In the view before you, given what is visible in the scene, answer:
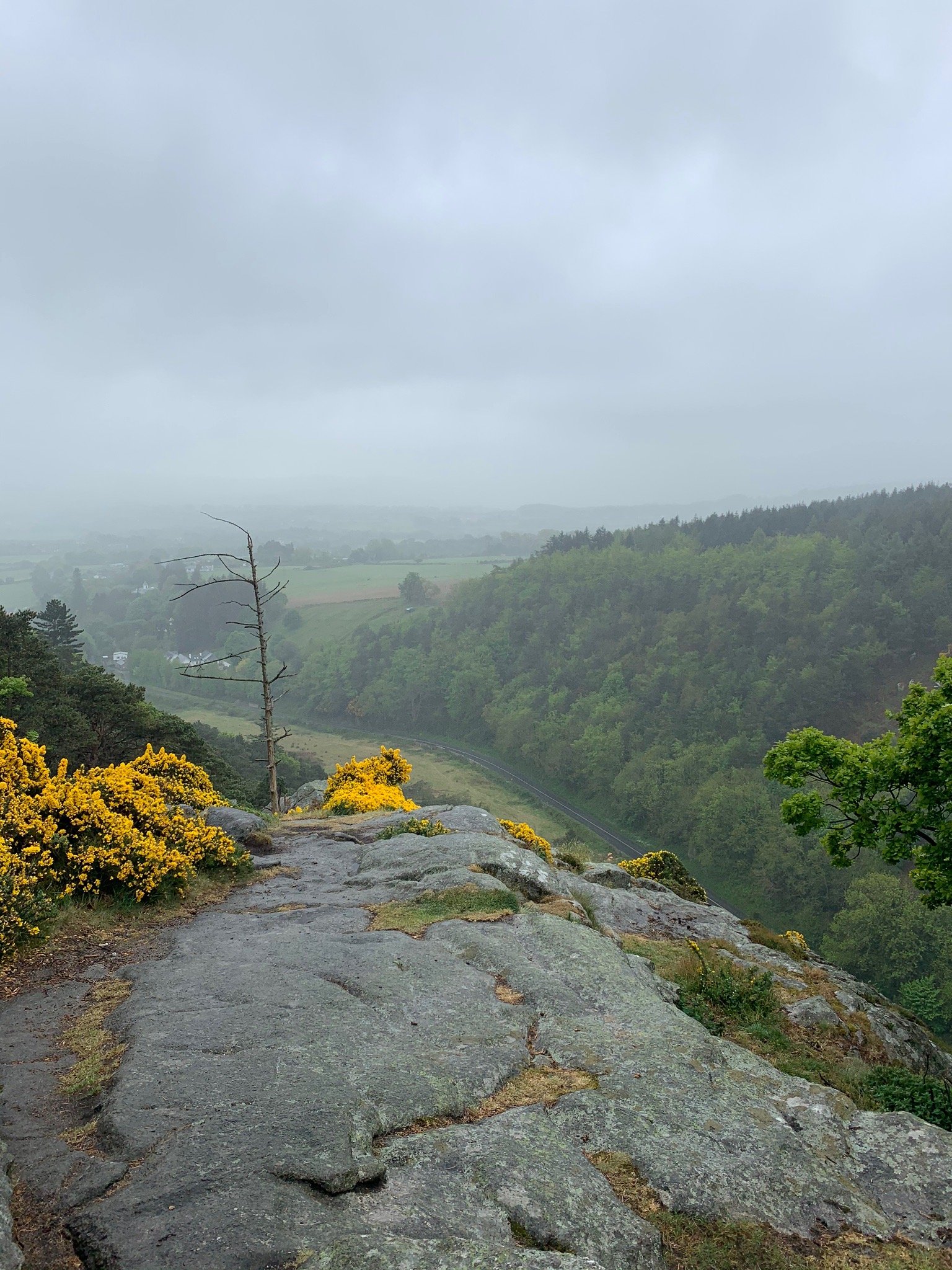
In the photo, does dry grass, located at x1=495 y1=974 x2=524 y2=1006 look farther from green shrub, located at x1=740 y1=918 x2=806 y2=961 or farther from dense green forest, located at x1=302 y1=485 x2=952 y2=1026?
dense green forest, located at x1=302 y1=485 x2=952 y2=1026

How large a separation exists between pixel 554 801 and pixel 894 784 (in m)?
87.7

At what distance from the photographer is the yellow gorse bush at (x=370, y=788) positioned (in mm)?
23344

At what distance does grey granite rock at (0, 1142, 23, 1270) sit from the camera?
439 centimetres

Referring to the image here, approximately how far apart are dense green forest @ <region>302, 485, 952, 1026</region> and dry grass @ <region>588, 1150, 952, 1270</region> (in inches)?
2348

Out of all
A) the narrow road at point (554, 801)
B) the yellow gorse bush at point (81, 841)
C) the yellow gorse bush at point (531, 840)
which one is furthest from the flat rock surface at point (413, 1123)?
the narrow road at point (554, 801)

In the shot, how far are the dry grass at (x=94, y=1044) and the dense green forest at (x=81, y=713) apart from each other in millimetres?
19381

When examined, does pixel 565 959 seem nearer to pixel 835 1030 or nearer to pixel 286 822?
pixel 835 1030

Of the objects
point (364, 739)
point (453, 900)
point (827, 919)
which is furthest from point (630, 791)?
point (453, 900)

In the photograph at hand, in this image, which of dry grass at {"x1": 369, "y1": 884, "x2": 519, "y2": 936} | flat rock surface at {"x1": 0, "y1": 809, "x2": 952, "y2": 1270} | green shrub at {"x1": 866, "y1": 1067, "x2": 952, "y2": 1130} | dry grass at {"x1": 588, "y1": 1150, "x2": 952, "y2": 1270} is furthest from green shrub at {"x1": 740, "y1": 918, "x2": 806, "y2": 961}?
dry grass at {"x1": 588, "y1": 1150, "x2": 952, "y2": 1270}

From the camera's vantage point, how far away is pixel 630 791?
94062mm

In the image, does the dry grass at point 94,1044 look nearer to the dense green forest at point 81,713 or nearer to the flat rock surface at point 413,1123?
the flat rock surface at point 413,1123

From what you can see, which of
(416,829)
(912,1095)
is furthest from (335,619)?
(912,1095)

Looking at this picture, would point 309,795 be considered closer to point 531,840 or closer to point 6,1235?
point 531,840

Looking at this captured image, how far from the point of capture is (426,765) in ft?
365
